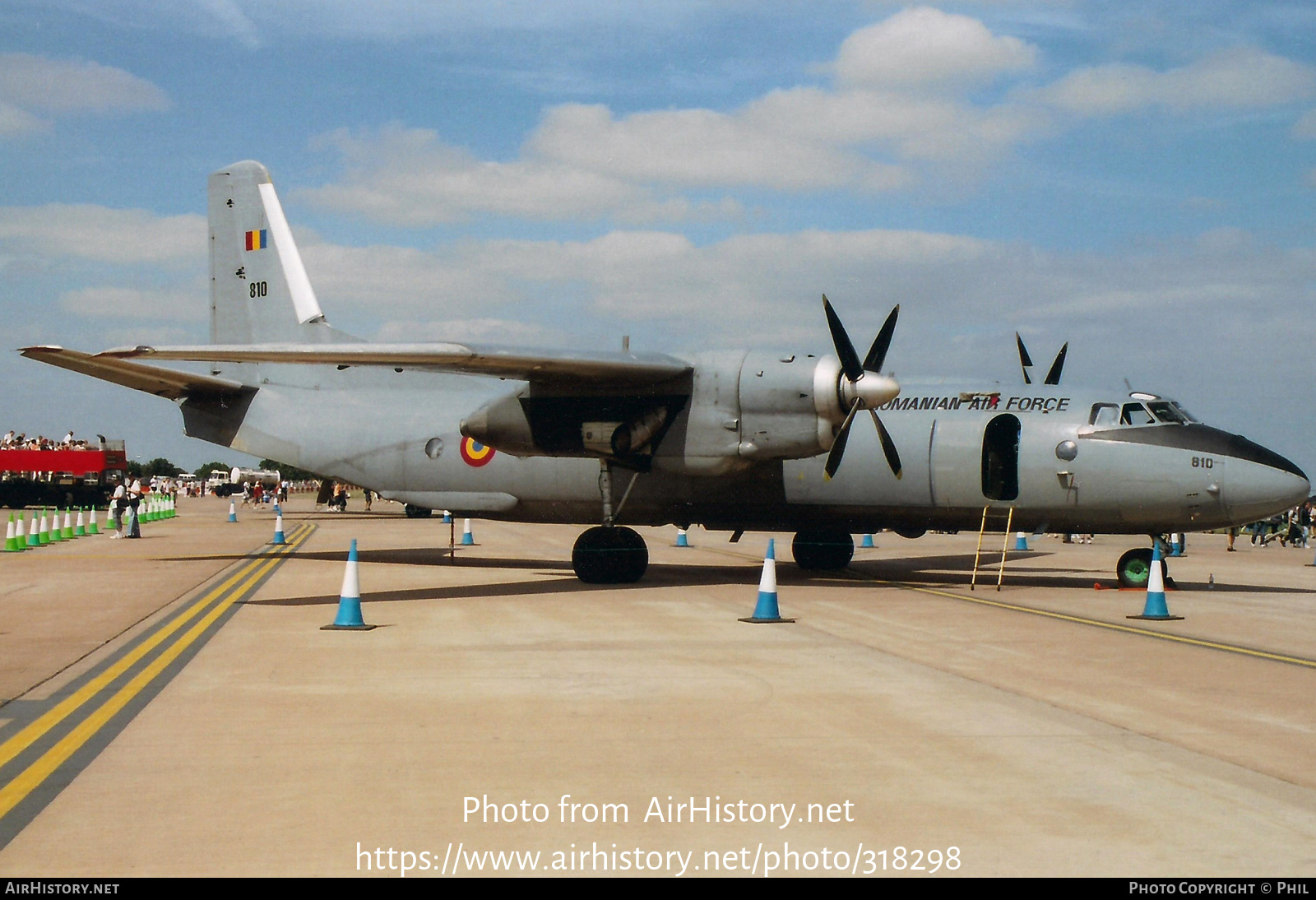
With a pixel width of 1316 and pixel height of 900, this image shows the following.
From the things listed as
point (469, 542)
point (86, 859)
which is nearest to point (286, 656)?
point (86, 859)

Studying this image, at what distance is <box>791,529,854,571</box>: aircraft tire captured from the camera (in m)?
23.6

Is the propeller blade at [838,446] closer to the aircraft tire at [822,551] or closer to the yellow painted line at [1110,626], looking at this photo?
the yellow painted line at [1110,626]

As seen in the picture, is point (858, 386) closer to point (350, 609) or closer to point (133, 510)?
point (350, 609)

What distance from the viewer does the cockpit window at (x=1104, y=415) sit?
18.9m

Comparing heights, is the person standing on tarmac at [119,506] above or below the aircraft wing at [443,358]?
below

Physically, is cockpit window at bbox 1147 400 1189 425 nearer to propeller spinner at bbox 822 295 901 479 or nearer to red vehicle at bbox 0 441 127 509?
propeller spinner at bbox 822 295 901 479

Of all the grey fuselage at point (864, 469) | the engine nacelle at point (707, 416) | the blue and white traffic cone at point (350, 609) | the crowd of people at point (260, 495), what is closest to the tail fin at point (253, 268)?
the grey fuselage at point (864, 469)

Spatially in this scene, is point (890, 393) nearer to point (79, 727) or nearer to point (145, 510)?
point (79, 727)

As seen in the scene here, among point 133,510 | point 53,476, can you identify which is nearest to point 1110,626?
point 133,510

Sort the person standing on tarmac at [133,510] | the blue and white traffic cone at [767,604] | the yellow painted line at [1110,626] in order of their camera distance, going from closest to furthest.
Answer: the yellow painted line at [1110,626] → the blue and white traffic cone at [767,604] → the person standing on tarmac at [133,510]

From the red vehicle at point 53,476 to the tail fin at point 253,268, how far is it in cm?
3345

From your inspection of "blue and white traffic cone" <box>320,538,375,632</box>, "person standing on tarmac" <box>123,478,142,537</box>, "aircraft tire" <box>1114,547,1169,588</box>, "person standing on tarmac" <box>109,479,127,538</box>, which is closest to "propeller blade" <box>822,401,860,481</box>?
"aircraft tire" <box>1114,547,1169,588</box>

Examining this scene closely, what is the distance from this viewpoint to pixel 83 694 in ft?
31.2

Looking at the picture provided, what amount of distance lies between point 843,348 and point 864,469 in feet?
8.51
